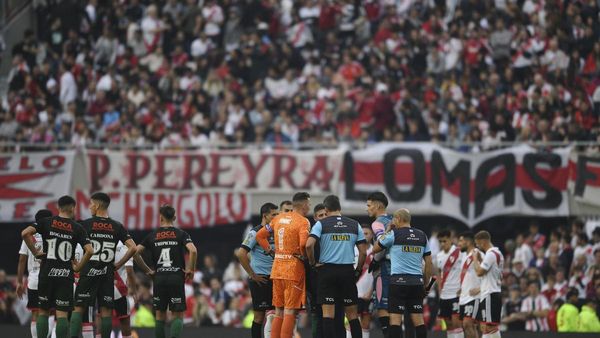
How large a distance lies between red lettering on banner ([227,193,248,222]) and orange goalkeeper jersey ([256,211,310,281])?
450 inches

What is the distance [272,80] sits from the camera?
32438 mm

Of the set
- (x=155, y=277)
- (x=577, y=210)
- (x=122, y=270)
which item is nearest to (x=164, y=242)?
(x=155, y=277)

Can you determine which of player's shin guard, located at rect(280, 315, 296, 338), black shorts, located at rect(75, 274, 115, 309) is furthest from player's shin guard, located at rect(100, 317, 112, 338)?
player's shin guard, located at rect(280, 315, 296, 338)

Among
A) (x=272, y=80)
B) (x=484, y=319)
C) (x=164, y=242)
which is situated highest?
(x=272, y=80)

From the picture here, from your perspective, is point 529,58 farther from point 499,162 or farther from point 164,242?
point 164,242

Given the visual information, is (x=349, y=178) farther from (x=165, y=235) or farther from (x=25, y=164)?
(x=165, y=235)

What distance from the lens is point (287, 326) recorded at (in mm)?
17828

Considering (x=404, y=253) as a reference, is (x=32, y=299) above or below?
below

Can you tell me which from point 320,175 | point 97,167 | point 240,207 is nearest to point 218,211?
point 240,207

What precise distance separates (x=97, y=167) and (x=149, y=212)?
5.53 ft

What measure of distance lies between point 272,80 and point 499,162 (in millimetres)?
7205

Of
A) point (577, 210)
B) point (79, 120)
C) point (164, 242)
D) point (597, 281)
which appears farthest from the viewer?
point (79, 120)

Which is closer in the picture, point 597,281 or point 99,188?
point 597,281

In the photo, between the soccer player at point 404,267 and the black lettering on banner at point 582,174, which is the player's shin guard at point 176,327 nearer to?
the soccer player at point 404,267
